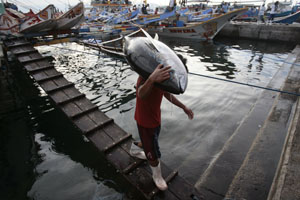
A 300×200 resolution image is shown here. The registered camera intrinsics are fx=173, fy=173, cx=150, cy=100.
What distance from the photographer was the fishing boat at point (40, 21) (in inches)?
330

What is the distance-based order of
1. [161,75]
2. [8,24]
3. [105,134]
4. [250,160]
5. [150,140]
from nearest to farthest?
[161,75] → [150,140] → [250,160] → [105,134] → [8,24]

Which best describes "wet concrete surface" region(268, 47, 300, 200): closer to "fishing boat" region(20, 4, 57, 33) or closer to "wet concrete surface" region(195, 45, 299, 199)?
"wet concrete surface" region(195, 45, 299, 199)

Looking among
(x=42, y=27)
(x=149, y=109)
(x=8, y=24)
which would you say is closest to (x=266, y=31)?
(x=42, y=27)

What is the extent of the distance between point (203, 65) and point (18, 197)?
10.1 metres

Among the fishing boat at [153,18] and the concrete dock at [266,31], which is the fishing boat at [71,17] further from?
the concrete dock at [266,31]

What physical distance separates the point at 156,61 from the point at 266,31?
70.0 ft

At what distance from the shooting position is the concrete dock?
16.8 meters

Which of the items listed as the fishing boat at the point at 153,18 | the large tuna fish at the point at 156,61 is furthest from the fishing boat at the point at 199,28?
the large tuna fish at the point at 156,61

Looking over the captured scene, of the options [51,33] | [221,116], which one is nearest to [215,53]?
[221,116]

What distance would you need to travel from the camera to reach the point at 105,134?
158 inches

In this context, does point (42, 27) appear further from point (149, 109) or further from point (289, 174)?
point (289, 174)

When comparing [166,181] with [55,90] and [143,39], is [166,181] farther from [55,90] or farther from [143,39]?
[55,90]

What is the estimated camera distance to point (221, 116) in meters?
5.55

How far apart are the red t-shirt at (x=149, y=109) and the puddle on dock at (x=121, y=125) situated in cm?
Result: 162
